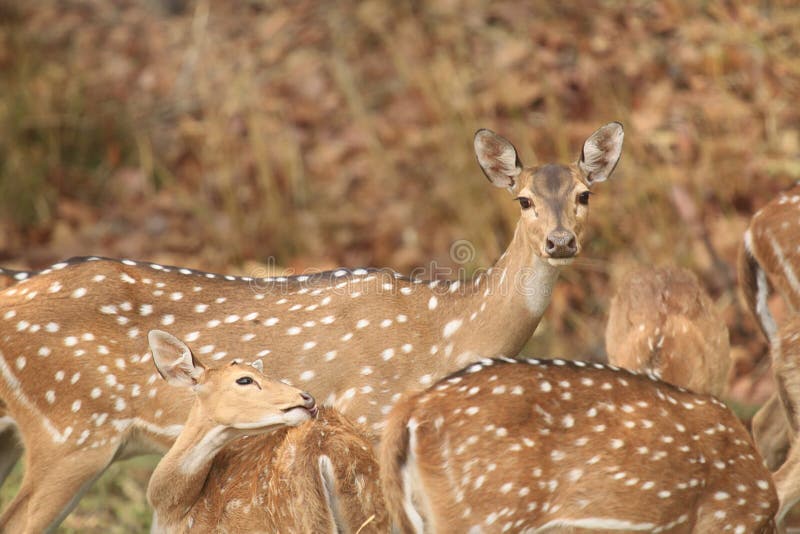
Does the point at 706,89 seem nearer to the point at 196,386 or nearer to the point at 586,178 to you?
the point at 586,178

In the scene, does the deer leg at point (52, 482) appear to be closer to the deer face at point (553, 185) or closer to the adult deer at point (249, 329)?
the adult deer at point (249, 329)

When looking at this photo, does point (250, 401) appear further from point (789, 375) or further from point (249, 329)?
point (789, 375)

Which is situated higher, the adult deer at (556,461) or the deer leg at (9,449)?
the adult deer at (556,461)

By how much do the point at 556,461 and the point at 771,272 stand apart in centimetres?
216

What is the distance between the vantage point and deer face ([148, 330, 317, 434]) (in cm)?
490

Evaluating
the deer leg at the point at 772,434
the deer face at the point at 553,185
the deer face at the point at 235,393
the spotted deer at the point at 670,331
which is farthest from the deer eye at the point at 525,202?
the deer leg at the point at 772,434

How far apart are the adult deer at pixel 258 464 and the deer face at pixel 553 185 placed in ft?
3.85

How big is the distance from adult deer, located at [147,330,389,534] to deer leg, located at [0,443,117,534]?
58 cm

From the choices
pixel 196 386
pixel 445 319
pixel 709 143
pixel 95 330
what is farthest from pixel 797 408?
pixel 709 143

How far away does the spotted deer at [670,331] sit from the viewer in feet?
19.7

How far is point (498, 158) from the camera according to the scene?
6.09 meters

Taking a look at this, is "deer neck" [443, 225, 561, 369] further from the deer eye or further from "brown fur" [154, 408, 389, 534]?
"brown fur" [154, 408, 389, 534]

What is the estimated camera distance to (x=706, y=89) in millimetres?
11477

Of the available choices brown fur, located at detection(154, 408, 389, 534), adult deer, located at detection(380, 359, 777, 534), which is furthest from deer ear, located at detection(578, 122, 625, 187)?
brown fur, located at detection(154, 408, 389, 534)
